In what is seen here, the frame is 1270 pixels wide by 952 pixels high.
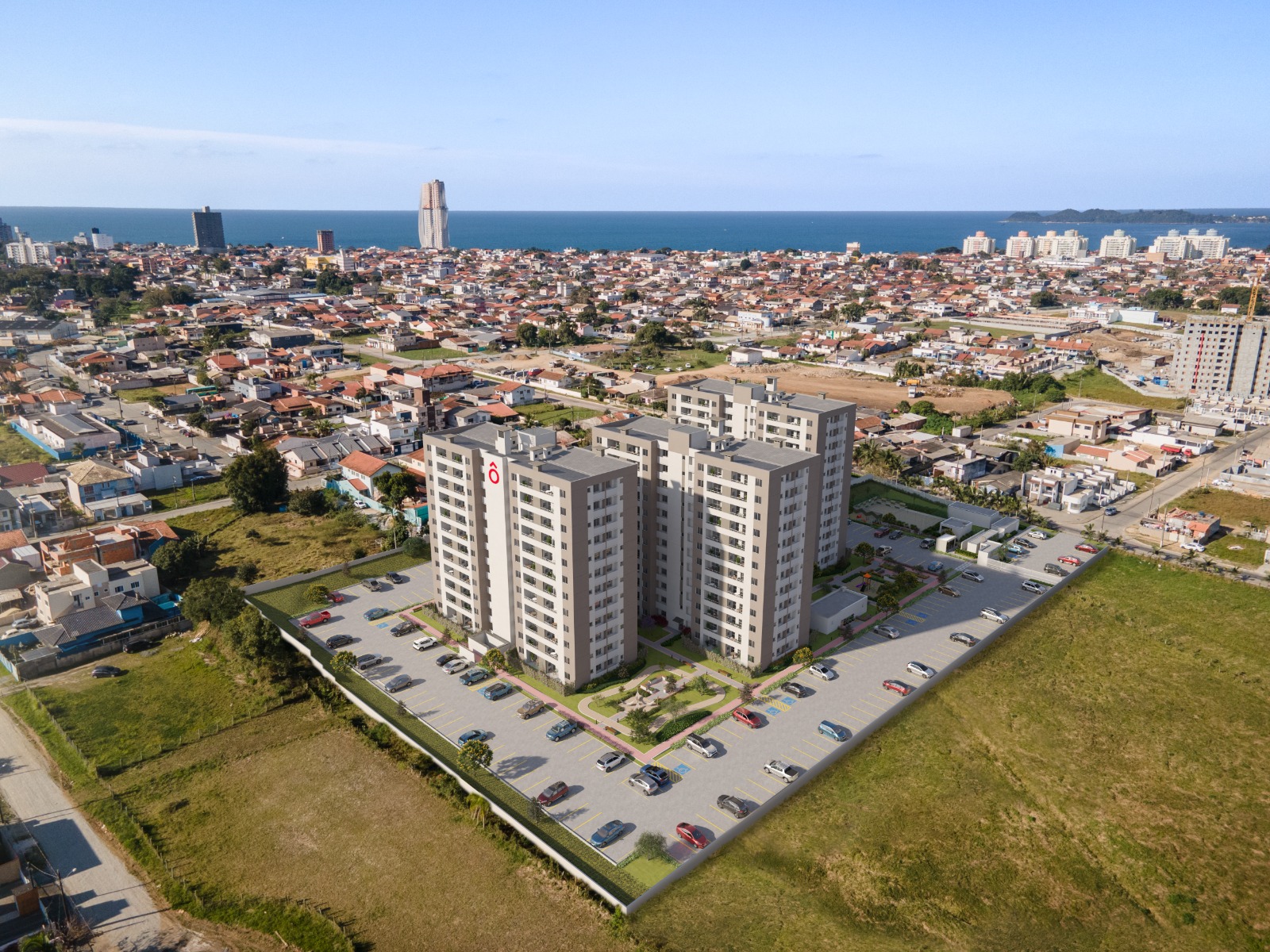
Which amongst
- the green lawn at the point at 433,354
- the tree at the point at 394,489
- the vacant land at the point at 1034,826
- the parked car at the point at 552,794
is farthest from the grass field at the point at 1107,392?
the parked car at the point at 552,794

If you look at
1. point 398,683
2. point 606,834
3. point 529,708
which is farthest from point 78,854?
point 606,834

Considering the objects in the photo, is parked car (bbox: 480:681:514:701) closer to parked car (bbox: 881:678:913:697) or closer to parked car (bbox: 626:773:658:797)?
parked car (bbox: 626:773:658:797)

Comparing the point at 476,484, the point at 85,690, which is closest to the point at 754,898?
the point at 476,484

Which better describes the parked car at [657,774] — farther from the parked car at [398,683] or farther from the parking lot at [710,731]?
the parked car at [398,683]

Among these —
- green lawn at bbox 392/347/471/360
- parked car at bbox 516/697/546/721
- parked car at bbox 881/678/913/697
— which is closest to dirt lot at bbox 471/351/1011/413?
green lawn at bbox 392/347/471/360

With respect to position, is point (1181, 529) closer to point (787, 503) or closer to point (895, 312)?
point (787, 503)

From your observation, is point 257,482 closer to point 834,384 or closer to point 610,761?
point 610,761
